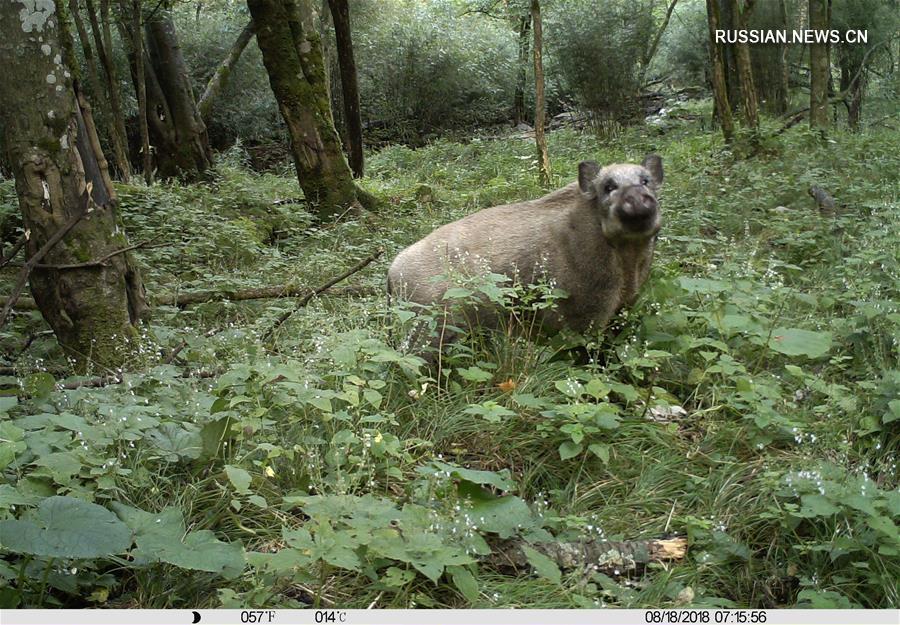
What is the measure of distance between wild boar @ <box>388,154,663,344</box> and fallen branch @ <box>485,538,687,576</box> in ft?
7.05

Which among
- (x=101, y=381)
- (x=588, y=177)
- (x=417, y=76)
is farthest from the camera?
(x=417, y=76)

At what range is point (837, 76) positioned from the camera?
74.7ft

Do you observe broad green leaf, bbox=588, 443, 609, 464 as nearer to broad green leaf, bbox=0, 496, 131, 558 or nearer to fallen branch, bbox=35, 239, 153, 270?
broad green leaf, bbox=0, 496, 131, 558

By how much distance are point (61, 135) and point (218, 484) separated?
2.71 metres

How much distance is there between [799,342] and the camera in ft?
16.4

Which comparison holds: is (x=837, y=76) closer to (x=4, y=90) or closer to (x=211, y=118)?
(x=211, y=118)

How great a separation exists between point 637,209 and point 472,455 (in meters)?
2.10

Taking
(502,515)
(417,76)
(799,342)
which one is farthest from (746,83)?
(417,76)

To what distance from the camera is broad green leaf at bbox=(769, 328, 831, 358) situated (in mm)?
4898

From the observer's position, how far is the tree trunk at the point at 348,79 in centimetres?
1441

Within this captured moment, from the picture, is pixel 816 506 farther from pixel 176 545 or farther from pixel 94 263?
pixel 94 263

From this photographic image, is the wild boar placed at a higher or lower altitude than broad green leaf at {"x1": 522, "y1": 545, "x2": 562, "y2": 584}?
higher

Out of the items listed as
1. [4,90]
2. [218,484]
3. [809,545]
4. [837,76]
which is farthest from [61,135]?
[837,76]

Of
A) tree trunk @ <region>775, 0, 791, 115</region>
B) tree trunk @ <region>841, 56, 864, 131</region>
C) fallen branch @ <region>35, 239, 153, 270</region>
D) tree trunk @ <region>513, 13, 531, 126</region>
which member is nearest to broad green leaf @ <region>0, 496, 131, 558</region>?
fallen branch @ <region>35, 239, 153, 270</region>
